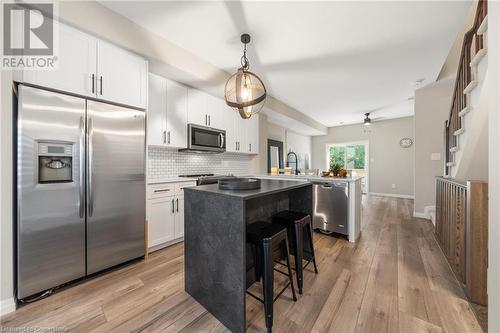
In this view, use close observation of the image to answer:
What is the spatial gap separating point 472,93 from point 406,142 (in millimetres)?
5614

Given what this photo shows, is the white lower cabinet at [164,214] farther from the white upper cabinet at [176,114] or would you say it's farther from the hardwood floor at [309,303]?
the white upper cabinet at [176,114]

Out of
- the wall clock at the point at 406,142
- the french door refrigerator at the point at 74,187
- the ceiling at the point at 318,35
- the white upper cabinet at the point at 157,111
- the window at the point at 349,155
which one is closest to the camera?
the french door refrigerator at the point at 74,187

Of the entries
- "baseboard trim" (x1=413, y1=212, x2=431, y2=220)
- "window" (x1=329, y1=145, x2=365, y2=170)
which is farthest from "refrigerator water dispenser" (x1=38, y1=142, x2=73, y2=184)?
"window" (x1=329, y1=145, x2=365, y2=170)

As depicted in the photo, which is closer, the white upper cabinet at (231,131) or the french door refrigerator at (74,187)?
the french door refrigerator at (74,187)

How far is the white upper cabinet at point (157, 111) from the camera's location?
107 inches

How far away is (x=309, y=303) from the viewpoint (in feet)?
5.36

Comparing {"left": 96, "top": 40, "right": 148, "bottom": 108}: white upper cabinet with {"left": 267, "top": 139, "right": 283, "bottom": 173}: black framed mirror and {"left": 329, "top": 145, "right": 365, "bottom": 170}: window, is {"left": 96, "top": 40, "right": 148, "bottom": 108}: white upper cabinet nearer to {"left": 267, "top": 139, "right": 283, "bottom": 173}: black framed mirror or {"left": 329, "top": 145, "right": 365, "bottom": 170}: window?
{"left": 267, "top": 139, "right": 283, "bottom": 173}: black framed mirror

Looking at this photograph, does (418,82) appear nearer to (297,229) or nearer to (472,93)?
(472,93)

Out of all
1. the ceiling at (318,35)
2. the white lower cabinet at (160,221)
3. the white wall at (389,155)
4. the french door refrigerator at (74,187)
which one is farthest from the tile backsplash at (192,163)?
the white wall at (389,155)

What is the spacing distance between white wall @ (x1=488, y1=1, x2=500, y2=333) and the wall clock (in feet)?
21.4

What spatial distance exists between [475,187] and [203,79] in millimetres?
3265

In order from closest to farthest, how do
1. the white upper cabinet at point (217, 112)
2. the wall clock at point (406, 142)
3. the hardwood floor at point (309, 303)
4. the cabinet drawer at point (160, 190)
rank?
1. the hardwood floor at point (309, 303)
2. the cabinet drawer at point (160, 190)
3. the white upper cabinet at point (217, 112)
4. the wall clock at point (406, 142)

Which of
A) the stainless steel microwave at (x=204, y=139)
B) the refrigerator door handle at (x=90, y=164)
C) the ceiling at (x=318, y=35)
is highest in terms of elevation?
the ceiling at (x=318, y=35)

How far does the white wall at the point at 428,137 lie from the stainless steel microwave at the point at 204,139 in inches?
166
